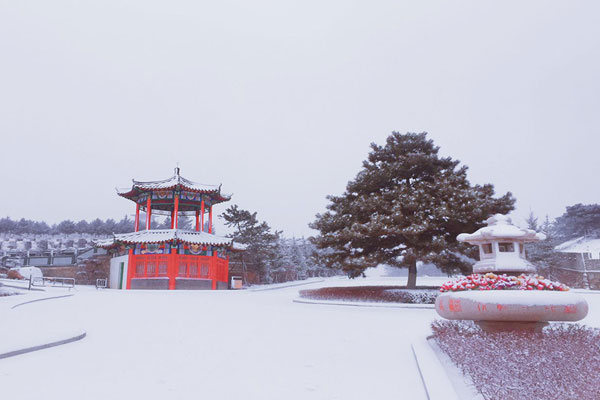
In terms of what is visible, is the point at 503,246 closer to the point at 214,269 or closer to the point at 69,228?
the point at 214,269

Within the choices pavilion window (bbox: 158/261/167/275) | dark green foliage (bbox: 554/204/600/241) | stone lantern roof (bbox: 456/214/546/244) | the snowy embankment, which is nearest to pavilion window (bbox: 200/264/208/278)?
pavilion window (bbox: 158/261/167/275)

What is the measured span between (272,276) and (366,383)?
42567mm

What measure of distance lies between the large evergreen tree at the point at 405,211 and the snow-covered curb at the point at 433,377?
12.1 metres

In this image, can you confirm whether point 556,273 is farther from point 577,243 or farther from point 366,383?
point 366,383

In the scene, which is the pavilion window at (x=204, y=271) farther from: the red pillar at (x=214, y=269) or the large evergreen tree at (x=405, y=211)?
the large evergreen tree at (x=405, y=211)

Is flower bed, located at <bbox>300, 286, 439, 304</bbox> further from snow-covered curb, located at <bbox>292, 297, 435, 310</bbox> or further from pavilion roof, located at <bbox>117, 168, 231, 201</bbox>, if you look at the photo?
pavilion roof, located at <bbox>117, 168, 231, 201</bbox>

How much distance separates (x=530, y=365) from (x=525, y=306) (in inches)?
101

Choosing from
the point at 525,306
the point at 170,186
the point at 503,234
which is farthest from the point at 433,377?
the point at 170,186

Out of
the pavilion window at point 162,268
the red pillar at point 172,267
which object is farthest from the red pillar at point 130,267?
the red pillar at point 172,267

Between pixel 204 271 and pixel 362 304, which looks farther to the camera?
pixel 204 271

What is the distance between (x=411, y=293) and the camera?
58.6 feet

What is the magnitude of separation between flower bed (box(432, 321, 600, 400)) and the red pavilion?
29.6 m

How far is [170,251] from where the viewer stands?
33406 mm

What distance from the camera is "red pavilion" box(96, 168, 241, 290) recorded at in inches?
1300
